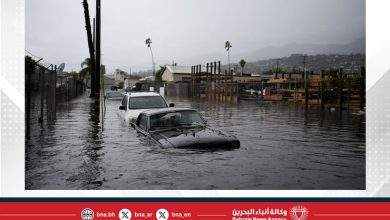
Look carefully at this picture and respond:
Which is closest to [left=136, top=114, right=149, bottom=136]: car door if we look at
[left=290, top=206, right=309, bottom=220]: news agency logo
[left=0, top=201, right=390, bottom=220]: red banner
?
[left=0, top=201, right=390, bottom=220]: red banner

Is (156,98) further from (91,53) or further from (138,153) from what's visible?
(91,53)

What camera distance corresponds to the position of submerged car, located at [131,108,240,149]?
8.10m

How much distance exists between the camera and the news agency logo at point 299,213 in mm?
4965

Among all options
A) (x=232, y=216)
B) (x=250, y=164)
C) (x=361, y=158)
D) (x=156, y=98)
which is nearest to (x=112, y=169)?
(x=250, y=164)

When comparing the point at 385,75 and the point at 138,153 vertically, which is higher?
the point at 385,75

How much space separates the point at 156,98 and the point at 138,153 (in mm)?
5830

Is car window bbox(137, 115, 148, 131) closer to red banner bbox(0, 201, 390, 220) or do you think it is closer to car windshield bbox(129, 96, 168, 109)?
car windshield bbox(129, 96, 168, 109)

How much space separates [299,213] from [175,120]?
4856 millimetres

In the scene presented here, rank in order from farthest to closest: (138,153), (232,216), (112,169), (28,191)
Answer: (138,153) < (112,169) < (28,191) < (232,216)

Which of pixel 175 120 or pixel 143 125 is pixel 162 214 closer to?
pixel 175 120

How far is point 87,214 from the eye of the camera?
5.04 m

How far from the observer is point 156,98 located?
14.1m

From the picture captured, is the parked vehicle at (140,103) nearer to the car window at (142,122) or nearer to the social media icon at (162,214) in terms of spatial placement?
the car window at (142,122)

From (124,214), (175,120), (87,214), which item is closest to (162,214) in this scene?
(124,214)
